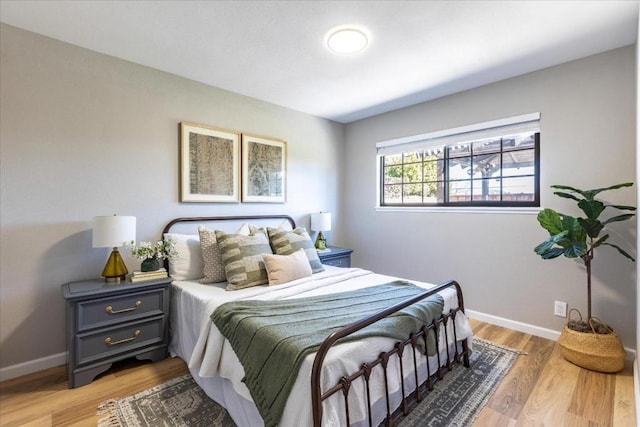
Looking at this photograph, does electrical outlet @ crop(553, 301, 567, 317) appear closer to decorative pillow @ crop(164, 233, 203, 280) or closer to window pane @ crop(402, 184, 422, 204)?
window pane @ crop(402, 184, 422, 204)

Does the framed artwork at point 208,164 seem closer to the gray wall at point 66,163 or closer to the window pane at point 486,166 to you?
the gray wall at point 66,163

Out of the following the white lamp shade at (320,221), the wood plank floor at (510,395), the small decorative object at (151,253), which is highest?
the white lamp shade at (320,221)

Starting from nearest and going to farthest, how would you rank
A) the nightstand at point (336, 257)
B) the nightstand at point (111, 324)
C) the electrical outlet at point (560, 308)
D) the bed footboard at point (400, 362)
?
the bed footboard at point (400, 362)
the nightstand at point (111, 324)
the electrical outlet at point (560, 308)
the nightstand at point (336, 257)

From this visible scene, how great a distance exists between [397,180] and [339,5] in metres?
2.45

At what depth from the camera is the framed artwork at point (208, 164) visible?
9.53 ft

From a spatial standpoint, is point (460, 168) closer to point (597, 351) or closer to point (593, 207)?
point (593, 207)

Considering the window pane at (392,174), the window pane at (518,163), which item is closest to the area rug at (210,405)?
the window pane at (518,163)

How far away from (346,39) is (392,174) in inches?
83.3

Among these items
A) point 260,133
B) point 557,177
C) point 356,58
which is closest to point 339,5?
point 356,58

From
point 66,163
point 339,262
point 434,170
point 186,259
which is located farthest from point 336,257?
point 66,163

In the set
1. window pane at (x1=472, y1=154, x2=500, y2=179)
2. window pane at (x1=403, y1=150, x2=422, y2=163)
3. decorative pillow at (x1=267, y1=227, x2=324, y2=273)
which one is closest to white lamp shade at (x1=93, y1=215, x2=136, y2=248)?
decorative pillow at (x1=267, y1=227, x2=324, y2=273)

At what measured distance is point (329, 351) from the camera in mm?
1384

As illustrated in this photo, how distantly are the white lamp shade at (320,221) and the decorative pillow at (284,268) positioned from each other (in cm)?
123

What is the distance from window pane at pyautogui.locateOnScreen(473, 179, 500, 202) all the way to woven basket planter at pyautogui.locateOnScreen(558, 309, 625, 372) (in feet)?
4.48
